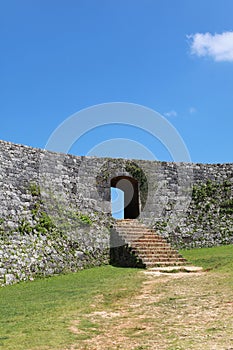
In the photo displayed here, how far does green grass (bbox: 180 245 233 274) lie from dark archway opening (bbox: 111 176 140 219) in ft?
9.12

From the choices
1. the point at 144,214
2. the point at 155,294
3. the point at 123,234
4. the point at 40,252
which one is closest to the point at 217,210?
the point at 144,214

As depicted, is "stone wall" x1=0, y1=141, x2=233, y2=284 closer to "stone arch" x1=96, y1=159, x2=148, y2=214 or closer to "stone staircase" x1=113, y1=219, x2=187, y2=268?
"stone arch" x1=96, y1=159, x2=148, y2=214

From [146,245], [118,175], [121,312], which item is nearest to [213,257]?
[146,245]

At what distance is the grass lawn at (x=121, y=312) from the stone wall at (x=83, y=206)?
1.38m

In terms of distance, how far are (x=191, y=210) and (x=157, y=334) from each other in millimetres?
12262

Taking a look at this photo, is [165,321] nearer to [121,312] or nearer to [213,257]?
[121,312]

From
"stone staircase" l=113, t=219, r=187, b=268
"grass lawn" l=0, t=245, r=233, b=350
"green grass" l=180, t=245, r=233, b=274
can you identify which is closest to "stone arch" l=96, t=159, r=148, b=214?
"stone staircase" l=113, t=219, r=187, b=268

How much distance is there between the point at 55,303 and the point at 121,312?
1.55m

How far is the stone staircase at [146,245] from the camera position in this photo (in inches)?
542

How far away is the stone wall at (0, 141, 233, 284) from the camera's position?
12.5 metres

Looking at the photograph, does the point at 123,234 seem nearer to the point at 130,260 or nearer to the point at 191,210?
the point at 130,260

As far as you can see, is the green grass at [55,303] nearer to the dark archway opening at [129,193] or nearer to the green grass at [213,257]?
the green grass at [213,257]

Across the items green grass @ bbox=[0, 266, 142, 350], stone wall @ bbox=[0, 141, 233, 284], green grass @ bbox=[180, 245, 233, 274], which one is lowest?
green grass @ bbox=[0, 266, 142, 350]

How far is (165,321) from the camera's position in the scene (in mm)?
6602
